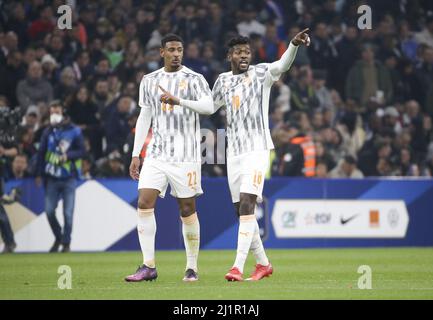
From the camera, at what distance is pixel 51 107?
1805cm

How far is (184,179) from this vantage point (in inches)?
463

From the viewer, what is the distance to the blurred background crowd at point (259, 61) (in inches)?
786

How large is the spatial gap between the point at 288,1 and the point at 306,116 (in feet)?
13.0

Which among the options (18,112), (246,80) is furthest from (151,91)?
(18,112)

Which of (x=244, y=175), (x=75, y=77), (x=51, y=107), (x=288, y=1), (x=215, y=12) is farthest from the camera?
(x=288, y=1)

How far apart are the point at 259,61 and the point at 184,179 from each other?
34.2ft

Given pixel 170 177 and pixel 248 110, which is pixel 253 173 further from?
pixel 170 177

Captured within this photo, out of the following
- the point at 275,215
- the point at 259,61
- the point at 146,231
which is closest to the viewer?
the point at 146,231

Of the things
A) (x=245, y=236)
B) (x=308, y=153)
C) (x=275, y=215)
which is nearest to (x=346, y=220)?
(x=275, y=215)

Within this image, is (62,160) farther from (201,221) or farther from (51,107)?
(201,221)

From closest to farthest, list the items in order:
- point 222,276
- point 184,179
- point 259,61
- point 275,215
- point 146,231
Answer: point 146,231 < point 184,179 < point 222,276 < point 275,215 < point 259,61

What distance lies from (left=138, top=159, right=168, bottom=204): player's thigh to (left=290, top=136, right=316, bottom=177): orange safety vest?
825 cm

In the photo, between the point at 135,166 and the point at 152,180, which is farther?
the point at 135,166

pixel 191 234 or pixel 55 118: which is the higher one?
pixel 55 118
